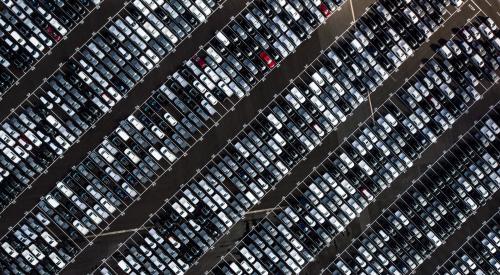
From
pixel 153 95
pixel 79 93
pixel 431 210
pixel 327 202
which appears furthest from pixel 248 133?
pixel 431 210

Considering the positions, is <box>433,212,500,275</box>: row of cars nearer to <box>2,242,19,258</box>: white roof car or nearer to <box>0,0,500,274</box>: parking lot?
<box>0,0,500,274</box>: parking lot

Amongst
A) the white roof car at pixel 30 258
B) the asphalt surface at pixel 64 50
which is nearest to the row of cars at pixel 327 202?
the white roof car at pixel 30 258

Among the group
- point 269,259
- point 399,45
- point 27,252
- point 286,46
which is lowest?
point 27,252

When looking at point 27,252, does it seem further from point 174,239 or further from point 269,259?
point 269,259

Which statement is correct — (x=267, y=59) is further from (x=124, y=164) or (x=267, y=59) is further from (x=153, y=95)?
(x=124, y=164)

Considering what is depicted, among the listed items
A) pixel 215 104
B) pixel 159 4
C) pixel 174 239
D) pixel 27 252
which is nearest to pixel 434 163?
pixel 215 104

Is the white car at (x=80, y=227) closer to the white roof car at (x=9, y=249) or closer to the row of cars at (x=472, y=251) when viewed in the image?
the white roof car at (x=9, y=249)
